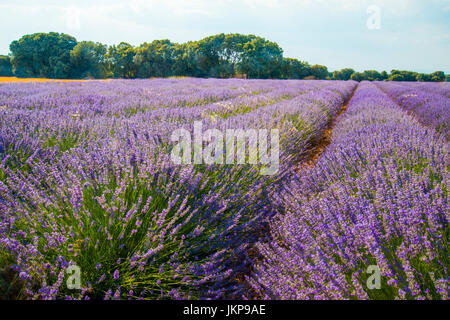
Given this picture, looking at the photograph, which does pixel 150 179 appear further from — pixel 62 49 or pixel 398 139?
pixel 62 49

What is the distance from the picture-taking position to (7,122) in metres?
2.53

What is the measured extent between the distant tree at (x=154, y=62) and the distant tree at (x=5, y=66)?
831 inches

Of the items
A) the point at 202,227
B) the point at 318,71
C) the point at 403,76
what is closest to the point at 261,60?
the point at 318,71

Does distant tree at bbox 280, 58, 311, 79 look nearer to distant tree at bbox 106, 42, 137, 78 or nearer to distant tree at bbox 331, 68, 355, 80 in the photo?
distant tree at bbox 331, 68, 355, 80

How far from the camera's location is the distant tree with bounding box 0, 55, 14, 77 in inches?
1617

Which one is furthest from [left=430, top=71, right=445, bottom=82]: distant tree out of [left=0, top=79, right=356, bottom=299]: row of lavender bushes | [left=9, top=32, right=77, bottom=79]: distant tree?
[left=0, top=79, right=356, bottom=299]: row of lavender bushes

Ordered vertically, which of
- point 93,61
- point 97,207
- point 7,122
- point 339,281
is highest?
point 93,61

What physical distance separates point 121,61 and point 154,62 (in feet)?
15.7

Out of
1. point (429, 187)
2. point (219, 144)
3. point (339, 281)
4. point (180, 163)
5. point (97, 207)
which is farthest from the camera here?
point (219, 144)

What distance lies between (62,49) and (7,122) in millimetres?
43926


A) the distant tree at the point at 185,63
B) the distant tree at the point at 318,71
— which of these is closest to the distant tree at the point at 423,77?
the distant tree at the point at 318,71

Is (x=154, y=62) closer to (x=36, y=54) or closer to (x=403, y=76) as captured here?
(x=36, y=54)

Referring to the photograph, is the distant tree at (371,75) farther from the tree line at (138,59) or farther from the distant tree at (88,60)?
the distant tree at (88,60)
